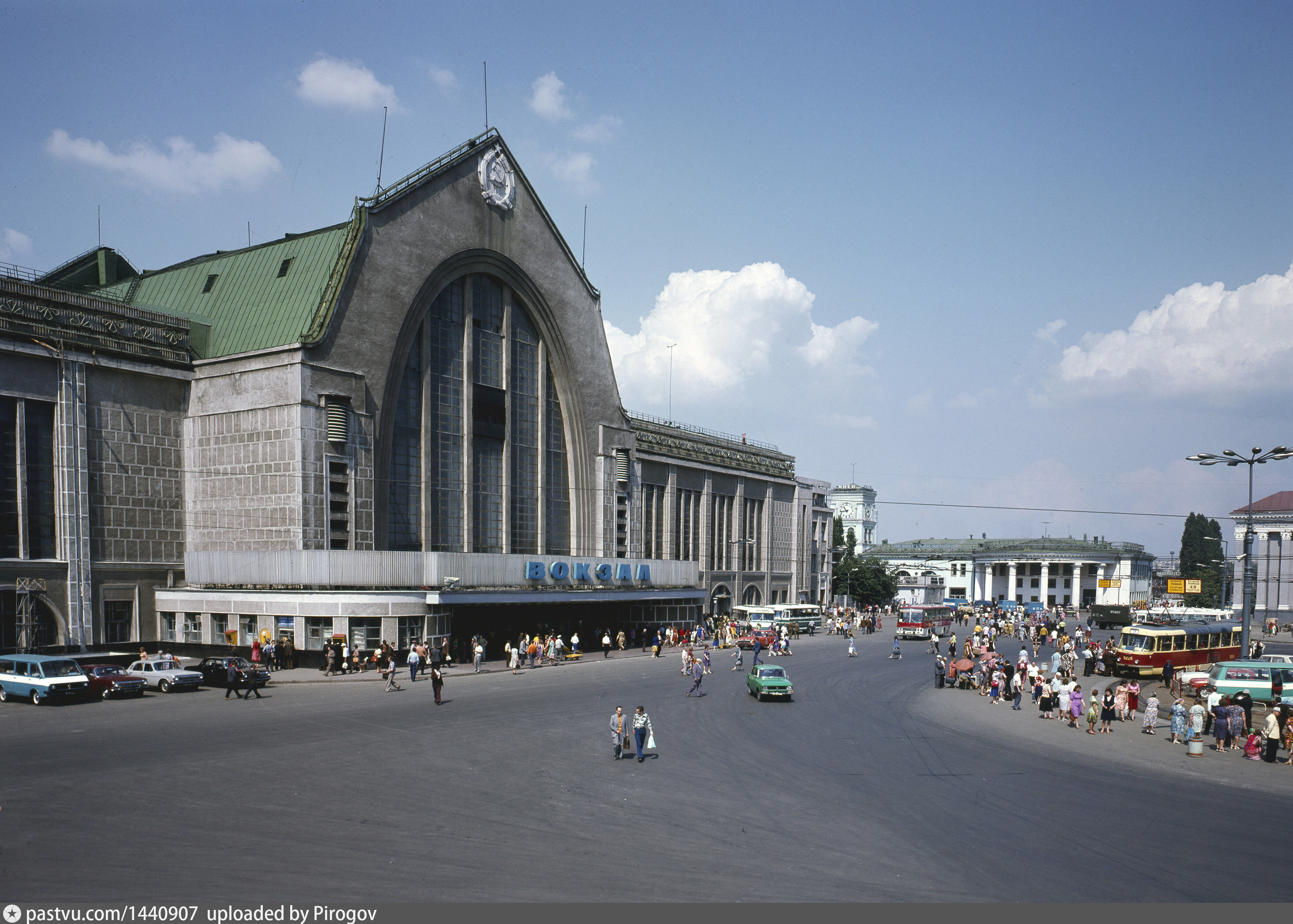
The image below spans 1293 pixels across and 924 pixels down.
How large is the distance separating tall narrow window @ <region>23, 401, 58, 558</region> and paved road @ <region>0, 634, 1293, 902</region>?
51.8 ft

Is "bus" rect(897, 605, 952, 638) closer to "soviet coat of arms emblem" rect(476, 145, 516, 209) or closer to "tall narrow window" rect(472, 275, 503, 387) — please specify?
"tall narrow window" rect(472, 275, 503, 387)

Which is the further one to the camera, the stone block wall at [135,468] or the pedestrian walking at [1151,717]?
the stone block wall at [135,468]

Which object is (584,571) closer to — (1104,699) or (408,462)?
(408,462)

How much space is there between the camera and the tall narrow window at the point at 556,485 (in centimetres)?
6500

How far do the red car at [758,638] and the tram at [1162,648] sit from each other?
18.5 meters

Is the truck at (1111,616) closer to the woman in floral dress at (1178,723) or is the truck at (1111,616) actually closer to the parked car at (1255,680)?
the parked car at (1255,680)

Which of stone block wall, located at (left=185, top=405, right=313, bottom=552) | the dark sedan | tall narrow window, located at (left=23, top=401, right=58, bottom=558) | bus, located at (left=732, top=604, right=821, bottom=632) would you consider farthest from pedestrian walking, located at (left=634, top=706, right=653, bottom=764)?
bus, located at (left=732, top=604, right=821, bottom=632)

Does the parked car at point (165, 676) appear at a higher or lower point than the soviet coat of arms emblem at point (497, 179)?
lower

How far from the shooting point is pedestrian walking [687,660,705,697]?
35844 millimetres

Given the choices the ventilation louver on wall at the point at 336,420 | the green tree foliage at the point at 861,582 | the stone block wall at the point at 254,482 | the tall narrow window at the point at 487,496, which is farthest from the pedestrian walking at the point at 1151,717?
the green tree foliage at the point at 861,582

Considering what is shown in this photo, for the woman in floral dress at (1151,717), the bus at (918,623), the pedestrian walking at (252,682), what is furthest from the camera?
the bus at (918,623)

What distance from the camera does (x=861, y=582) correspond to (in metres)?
120

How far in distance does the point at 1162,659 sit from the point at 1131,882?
124 feet

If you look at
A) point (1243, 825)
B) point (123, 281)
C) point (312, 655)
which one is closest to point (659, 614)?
point (312, 655)
